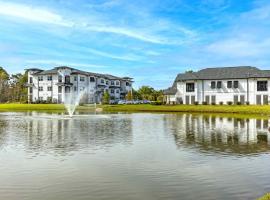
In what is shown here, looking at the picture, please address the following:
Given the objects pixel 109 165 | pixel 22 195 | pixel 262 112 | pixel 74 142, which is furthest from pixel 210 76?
pixel 22 195

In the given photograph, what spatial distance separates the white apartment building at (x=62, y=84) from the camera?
102 m

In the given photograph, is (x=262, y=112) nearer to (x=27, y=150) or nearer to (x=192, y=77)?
(x=192, y=77)

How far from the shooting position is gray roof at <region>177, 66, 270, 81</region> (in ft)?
251

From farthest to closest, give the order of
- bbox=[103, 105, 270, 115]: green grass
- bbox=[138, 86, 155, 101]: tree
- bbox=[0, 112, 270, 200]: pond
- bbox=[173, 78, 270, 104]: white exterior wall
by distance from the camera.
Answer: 1. bbox=[138, 86, 155, 101]: tree
2. bbox=[173, 78, 270, 104]: white exterior wall
3. bbox=[103, 105, 270, 115]: green grass
4. bbox=[0, 112, 270, 200]: pond

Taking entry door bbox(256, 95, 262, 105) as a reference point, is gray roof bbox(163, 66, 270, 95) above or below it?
above

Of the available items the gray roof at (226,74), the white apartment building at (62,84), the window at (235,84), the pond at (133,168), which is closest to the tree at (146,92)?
the white apartment building at (62,84)

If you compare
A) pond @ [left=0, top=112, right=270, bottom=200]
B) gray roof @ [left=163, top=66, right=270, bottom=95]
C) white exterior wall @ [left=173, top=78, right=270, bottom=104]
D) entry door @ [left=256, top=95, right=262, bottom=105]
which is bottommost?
pond @ [left=0, top=112, right=270, bottom=200]

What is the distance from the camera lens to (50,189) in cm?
1170

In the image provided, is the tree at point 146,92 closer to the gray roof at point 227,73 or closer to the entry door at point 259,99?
the gray roof at point 227,73

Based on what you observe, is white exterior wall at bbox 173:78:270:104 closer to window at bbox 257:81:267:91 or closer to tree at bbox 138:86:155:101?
window at bbox 257:81:267:91

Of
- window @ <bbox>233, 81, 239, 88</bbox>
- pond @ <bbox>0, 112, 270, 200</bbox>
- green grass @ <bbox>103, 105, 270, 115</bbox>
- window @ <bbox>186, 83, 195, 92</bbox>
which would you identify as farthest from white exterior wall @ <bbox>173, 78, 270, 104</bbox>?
pond @ <bbox>0, 112, 270, 200</bbox>

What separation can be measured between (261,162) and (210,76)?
6594cm

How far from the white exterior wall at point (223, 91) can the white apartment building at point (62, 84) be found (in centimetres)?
3330

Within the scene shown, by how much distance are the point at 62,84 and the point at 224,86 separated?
45891 mm
